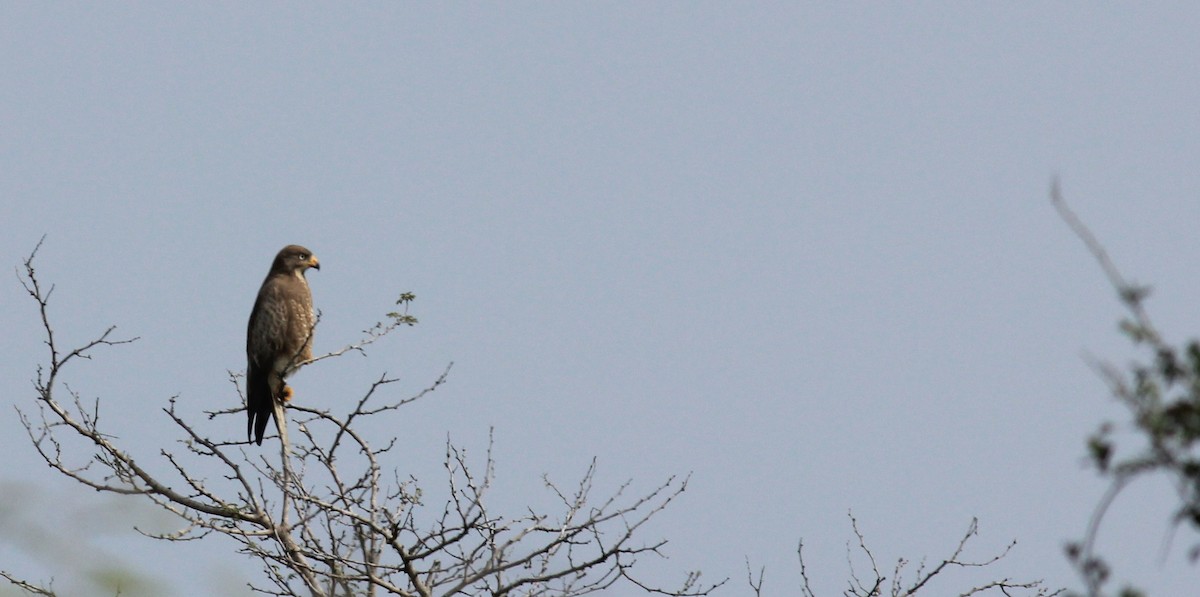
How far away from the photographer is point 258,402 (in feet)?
28.2

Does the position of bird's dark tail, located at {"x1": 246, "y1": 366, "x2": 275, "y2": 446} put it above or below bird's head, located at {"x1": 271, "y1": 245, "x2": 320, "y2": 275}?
below

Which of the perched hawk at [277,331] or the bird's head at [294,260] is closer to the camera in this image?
the perched hawk at [277,331]

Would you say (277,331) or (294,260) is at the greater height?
(294,260)

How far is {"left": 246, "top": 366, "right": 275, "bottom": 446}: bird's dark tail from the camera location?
8328mm

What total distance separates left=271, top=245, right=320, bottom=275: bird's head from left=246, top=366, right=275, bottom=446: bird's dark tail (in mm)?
Answer: 896

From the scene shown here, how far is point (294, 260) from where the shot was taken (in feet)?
31.3

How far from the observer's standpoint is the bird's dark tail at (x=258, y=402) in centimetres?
833

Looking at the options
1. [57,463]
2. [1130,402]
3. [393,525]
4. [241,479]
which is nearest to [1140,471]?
[1130,402]

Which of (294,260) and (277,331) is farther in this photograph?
(294,260)

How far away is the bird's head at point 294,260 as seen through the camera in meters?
9.52

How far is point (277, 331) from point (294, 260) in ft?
2.33

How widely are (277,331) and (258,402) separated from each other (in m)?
0.58

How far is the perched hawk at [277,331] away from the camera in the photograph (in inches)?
340

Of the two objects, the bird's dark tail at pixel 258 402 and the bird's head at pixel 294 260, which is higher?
the bird's head at pixel 294 260
